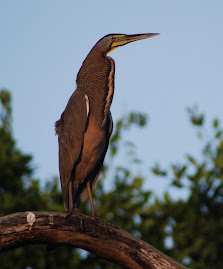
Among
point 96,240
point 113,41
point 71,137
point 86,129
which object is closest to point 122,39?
point 113,41

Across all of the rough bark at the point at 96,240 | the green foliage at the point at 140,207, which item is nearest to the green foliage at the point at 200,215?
the green foliage at the point at 140,207

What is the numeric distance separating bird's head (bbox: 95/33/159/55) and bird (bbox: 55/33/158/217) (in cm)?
14

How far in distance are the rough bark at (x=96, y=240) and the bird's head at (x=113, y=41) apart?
8.01 ft

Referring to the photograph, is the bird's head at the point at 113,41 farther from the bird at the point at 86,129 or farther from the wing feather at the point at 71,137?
the wing feather at the point at 71,137

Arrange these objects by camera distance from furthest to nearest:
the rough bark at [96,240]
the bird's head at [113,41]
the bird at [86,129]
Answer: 1. the bird's head at [113,41]
2. the bird at [86,129]
3. the rough bark at [96,240]

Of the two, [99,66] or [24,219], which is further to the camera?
[99,66]

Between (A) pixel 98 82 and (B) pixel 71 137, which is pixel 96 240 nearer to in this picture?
(B) pixel 71 137

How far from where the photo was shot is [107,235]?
4258mm

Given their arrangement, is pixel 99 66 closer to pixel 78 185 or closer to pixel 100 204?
pixel 78 185

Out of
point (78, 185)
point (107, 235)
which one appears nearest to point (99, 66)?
point (78, 185)

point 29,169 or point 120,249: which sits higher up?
point 120,249

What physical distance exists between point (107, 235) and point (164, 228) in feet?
13.7

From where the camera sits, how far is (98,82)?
5715mm

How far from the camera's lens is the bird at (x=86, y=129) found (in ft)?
17.8
